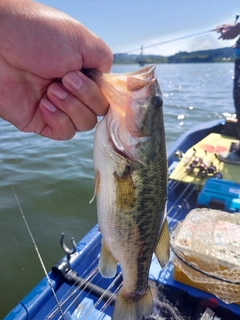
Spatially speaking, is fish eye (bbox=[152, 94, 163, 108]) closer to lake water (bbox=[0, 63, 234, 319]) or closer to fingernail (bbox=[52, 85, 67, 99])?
fingernail (bbox=[52, 85, 67, 99])

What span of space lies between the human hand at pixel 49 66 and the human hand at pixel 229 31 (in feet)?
16.1

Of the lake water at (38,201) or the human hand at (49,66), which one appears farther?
the lake water at (38,201)

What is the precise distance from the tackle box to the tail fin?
216cm

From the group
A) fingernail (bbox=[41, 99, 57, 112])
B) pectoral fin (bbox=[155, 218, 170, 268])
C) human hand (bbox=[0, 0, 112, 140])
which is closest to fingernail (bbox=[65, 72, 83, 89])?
human hand (bbox=[0, 0, 112, 140])

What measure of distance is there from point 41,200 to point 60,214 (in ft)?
2.34

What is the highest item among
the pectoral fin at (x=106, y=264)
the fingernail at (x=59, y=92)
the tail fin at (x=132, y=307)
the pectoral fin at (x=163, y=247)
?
the fingernail at (x=59, y=92)

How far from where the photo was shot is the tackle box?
378 centimetres

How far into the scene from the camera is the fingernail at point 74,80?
1671 mm

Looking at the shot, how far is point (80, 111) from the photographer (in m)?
1.85

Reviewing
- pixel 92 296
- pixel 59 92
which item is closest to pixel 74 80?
pixel 59 92

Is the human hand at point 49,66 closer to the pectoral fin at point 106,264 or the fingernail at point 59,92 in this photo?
the fingernail at point 59,92

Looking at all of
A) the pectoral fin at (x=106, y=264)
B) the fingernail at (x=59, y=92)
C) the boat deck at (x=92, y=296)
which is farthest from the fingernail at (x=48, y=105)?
the boat deck at (x=92, y=296)

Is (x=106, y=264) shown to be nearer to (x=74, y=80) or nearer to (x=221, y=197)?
(x=74, y=80)

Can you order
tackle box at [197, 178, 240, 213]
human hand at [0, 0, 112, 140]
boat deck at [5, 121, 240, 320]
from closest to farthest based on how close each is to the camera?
human hand at [0, 0, 112, 140] < boat deck at [5, 121, 240, 320] < tackle box at [197, 178, 240, 213]
